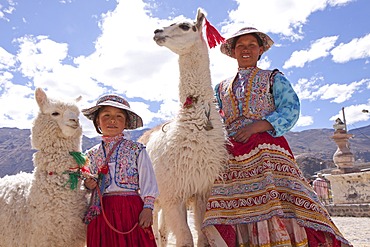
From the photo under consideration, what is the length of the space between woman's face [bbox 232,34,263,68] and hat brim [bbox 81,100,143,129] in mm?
953

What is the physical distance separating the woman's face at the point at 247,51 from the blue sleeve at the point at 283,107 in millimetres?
259

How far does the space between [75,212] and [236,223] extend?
3.51ft

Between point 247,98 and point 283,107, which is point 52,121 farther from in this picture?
point 283,107

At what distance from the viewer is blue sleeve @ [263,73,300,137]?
8.78 feet

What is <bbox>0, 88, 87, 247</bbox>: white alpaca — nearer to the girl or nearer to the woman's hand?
the girl

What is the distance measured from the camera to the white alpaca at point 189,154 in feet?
9.00

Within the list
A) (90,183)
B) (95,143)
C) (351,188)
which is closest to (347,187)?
(351,188)

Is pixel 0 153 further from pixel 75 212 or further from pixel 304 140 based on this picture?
pixel 75 212

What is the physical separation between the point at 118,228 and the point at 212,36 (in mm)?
1853

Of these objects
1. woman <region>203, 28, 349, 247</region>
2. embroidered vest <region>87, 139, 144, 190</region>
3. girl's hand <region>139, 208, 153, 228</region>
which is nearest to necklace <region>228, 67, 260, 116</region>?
woman <region>203, 28, 349, 247</region>

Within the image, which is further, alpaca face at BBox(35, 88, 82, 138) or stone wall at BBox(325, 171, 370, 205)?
stone wall at BBox(325, 171, 370, 205)

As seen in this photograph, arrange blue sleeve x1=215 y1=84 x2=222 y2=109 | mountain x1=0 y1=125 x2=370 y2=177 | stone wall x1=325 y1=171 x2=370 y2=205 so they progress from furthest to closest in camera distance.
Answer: mountain x1=0 y1=125 x2=370 y2=177
stone wall x1=325 y1=171 x2=370 y2=205
blue sleeve x1=215 y1=84 x2=222 y2=109

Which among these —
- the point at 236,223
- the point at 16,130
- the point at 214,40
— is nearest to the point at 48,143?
the point at 236,223

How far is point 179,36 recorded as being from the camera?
319 centimetres
